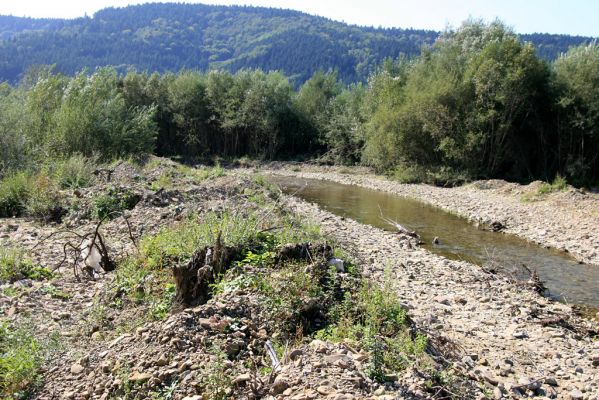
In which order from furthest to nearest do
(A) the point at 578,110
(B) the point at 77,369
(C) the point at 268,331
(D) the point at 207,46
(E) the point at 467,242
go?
(D) the point at 207,46 < (A) the point at 578,110 < (E) the point at 467,242 < (C) the point at 268,331 < (B) the point at 77,369

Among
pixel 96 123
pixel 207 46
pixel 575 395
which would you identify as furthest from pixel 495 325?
pixel 207 46

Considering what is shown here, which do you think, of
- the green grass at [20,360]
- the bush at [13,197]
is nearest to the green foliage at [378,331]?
the green grass at [20,360]

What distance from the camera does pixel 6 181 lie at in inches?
478

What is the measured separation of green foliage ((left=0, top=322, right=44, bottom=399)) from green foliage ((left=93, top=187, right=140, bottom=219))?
5.81 m

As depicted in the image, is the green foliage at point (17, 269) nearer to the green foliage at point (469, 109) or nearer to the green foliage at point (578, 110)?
the green foliage at point (469, 109)

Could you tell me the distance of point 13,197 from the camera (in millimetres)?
11719

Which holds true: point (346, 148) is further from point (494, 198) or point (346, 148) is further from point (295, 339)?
point (295, 339)

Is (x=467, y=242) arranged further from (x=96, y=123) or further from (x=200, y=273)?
(x=96, y=123)

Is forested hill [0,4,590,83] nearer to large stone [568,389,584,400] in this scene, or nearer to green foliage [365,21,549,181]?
green foliage [365,21,549,181]

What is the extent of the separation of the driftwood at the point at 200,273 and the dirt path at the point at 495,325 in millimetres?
2501

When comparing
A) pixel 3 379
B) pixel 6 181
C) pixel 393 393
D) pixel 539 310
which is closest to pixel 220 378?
pixel 393 393

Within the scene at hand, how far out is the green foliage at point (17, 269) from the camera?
6.83 metres

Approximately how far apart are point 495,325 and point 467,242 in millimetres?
7237

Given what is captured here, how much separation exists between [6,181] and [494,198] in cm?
1863
